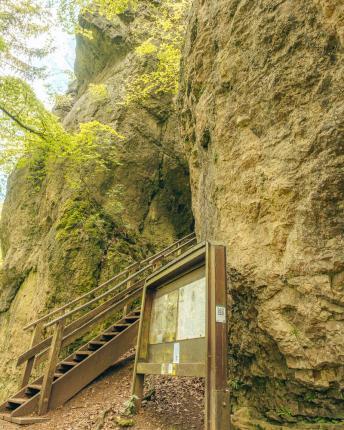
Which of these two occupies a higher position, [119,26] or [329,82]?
[119,26]

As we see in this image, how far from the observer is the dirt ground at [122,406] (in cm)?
453

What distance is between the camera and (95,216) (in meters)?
10.2

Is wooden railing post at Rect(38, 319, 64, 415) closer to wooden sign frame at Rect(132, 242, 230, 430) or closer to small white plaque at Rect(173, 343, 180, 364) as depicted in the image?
wooden sign frame at Rect(132, 242, 230, 430)

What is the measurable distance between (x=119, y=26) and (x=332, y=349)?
17.0 metres

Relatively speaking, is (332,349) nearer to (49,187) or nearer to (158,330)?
(158,330)

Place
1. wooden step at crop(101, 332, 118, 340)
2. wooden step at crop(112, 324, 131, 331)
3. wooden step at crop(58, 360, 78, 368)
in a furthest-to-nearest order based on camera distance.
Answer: wooden step at crop(112, 324, 131, 331), wooden step at crop(101, 332, 118, 340), wooden step at crop(58, 360, 78, 368)

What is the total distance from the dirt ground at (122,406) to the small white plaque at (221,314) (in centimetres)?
197

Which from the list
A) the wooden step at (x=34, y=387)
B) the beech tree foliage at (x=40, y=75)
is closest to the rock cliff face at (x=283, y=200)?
the wooden step at (x=34, y=387)

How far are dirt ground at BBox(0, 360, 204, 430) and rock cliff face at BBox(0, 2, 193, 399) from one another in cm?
312

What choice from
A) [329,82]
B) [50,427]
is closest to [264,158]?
[329,82]

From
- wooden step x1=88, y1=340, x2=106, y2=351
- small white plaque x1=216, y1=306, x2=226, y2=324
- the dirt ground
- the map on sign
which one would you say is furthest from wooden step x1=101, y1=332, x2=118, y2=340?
small white plaque x1=216, y1=306, x2=226, y2=324

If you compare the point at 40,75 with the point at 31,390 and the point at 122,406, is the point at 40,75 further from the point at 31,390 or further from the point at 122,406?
the point at 122,406

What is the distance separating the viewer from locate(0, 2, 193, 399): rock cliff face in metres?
9.28

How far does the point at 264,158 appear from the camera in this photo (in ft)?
13.7
